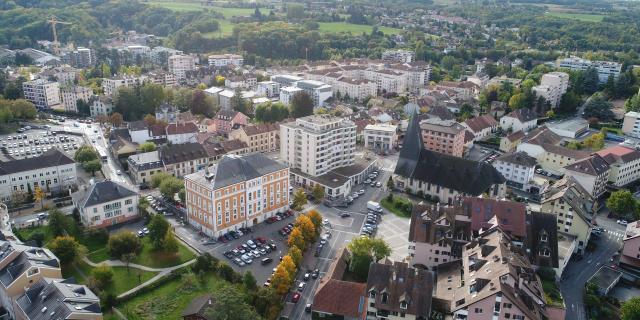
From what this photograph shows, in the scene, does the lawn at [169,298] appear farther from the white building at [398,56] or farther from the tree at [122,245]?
the white building at [398,56]

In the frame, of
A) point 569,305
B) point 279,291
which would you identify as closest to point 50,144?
point 279,291

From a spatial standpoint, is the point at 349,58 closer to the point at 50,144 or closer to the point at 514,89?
the point at 514,89

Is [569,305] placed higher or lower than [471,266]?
lower

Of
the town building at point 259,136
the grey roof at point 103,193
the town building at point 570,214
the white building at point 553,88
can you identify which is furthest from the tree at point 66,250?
the white building at point 553,88

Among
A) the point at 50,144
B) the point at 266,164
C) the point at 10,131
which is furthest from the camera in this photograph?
the point at 10,131

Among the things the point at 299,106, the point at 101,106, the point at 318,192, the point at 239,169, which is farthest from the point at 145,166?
the point at 101,106

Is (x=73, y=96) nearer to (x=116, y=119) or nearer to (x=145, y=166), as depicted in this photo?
(x=116, y=119)
